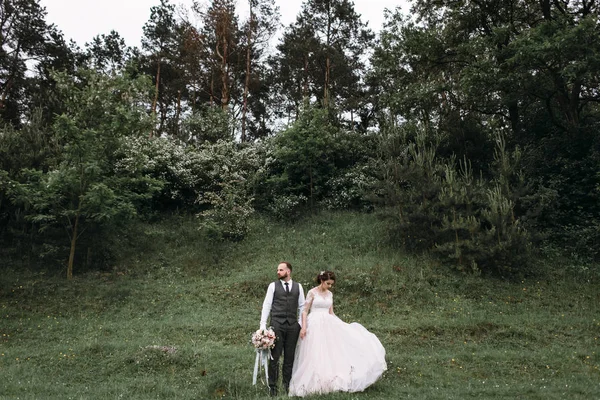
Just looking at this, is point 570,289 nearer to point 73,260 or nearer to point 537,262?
point 537,262

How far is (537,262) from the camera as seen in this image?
16703 millimetres

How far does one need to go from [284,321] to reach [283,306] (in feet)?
0.78

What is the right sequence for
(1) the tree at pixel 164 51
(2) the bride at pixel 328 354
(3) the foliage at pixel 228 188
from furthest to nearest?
(1) the tree at pixel 164 51 → (3) the foliage at pixel 228 188 → (2) the bride at pixel 328 354

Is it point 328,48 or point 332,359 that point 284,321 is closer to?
point 332,359

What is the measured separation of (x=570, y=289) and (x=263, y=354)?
40.2 ft

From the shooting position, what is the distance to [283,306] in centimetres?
723

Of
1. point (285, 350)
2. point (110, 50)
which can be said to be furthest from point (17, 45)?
point (285, 350)

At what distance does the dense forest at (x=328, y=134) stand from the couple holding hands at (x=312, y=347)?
30.2 ft

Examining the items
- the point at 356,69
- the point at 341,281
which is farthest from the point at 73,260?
the point at 356,69

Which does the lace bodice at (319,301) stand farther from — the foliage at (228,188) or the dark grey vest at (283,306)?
the foliage at (228,188)

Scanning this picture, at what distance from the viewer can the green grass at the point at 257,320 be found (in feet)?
27.0

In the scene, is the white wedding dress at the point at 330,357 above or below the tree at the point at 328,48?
below

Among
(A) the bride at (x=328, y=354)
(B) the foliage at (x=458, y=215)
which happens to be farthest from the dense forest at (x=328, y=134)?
(A) the bride at (x=328, y=354)

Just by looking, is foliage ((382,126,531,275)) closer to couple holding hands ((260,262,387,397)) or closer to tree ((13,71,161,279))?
couple holding hands ((260,262,387,397))
